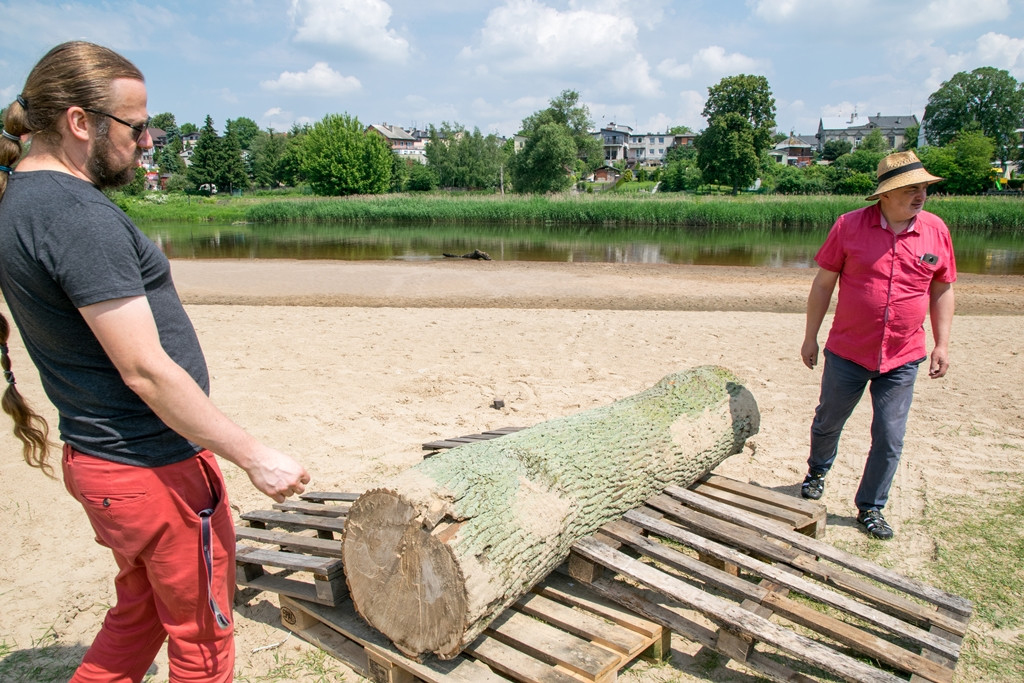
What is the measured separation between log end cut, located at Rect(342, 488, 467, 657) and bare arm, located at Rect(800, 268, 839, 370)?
2771 millimetres

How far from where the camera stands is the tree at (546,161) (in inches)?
2298

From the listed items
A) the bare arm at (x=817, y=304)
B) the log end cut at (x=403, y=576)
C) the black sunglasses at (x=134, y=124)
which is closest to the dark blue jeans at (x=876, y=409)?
the bare arm at (x=817, y=304)

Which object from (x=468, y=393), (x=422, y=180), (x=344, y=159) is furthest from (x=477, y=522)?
(x=422, y=180)

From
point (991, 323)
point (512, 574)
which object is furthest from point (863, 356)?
point (991, 323)

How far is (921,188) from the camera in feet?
11.8

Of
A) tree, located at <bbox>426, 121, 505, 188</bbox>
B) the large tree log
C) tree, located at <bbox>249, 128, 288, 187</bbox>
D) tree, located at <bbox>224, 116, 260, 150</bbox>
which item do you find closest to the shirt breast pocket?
the large tree log

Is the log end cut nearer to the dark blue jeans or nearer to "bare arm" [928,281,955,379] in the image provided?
the dark blue jeans

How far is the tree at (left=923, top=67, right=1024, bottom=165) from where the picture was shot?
7294 cm

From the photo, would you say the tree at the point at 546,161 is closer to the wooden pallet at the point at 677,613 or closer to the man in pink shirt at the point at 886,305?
the man in pink shirt at the point at 886,305

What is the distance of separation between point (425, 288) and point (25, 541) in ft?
34.3

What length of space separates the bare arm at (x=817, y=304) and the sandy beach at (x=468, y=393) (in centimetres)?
96

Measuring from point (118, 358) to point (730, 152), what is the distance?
2515 inches

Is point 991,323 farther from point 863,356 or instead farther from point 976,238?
point 976,238

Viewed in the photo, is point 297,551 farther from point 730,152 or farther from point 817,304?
point 730,152
